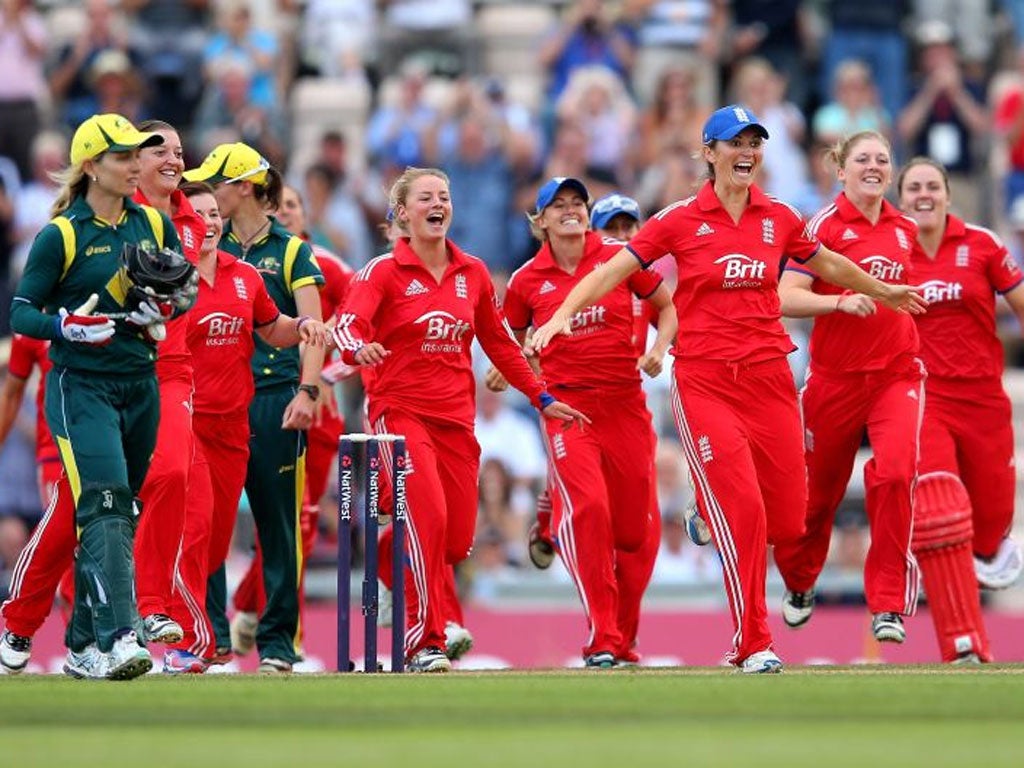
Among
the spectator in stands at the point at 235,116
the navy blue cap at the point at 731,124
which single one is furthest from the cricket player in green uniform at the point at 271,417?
the spectator in stands at the point at 235,116

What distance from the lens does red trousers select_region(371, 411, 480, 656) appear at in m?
13.5

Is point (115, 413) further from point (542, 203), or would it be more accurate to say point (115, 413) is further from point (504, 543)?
point (504, 543)

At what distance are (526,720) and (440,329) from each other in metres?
3.61

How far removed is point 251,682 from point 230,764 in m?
3.35

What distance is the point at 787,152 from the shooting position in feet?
72.1

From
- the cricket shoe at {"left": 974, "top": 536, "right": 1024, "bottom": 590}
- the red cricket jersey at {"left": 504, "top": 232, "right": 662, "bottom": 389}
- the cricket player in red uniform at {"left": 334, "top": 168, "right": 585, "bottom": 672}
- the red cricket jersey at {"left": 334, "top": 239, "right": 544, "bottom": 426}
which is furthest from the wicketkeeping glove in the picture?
the cricket shoe at {"left": 974, "top": 536, "right": 1024, "bottom": 590}

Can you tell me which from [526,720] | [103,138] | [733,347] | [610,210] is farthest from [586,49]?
[526,720]

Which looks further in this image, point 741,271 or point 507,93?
point 507,93

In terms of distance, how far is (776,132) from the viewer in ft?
72.1

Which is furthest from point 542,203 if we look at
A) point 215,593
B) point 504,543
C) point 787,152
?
point 787,152

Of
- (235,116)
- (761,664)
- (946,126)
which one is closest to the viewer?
(761,664)

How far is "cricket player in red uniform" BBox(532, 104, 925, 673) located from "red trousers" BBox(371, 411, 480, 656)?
1.25 meters

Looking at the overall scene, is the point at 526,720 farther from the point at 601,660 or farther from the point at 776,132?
the point at 776,132

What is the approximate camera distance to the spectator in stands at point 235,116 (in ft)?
72.2
